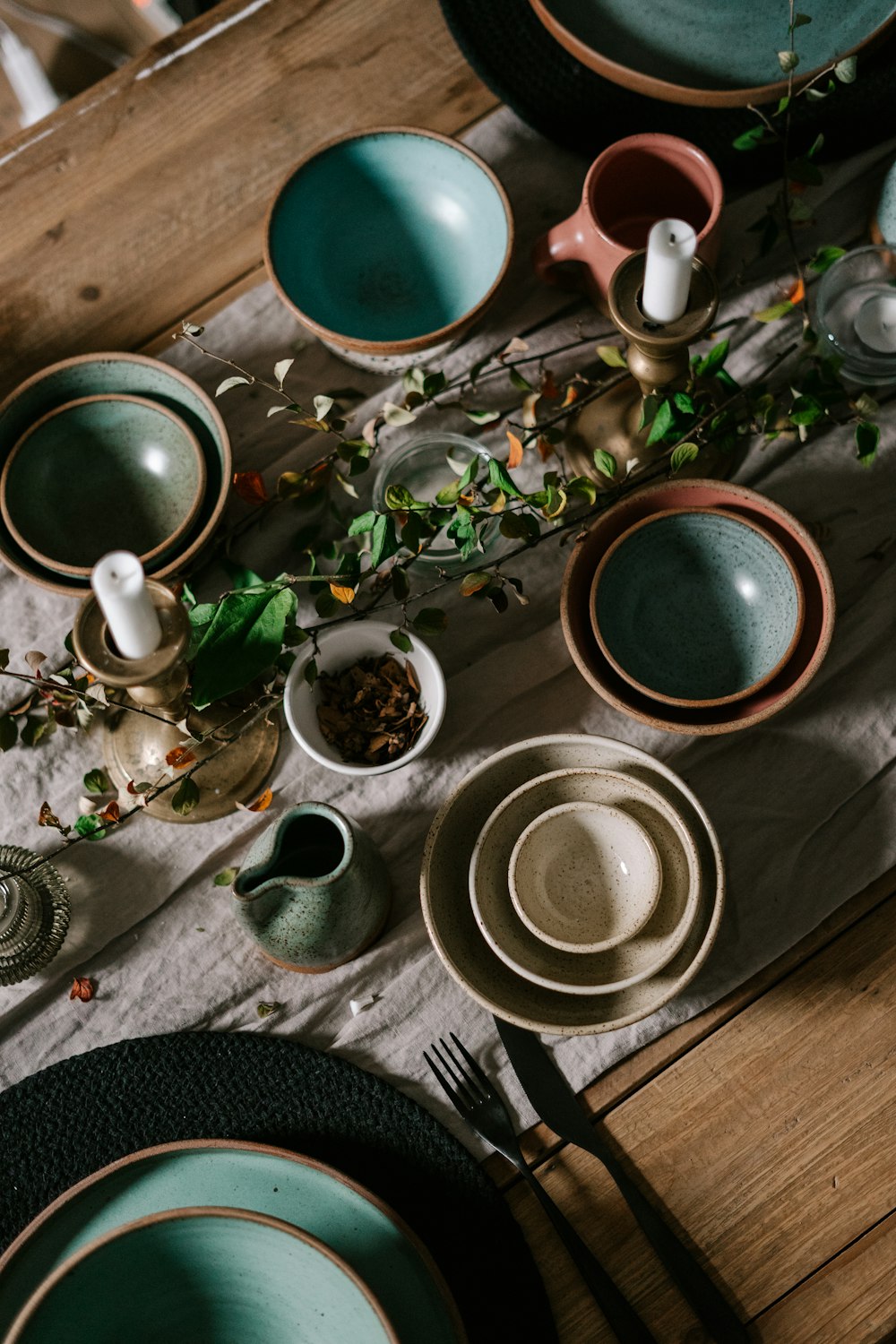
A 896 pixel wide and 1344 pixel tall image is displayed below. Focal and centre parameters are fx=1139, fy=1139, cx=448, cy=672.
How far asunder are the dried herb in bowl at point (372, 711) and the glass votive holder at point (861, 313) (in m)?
0.43

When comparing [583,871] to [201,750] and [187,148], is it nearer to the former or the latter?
[201,750]

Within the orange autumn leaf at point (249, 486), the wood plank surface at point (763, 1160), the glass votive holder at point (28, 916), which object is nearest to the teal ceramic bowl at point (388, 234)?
the orange autumn leaf at point (249, 486)

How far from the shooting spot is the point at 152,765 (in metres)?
0.83

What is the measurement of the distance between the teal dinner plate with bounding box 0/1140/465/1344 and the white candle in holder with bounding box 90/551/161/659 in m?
0.37

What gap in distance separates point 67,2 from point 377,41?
83cm

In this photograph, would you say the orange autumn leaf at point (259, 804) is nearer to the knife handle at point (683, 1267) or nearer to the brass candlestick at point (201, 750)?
the brass candlestick at point (201, 750)

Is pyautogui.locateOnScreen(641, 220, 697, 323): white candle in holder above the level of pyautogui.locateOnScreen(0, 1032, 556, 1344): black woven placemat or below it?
above

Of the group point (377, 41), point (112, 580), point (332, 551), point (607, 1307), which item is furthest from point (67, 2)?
point (607, 1307)

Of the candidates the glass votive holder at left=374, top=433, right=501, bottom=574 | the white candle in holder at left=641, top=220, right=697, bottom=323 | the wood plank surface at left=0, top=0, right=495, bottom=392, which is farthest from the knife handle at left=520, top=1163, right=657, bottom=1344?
the wood plank surface at left=0, top=0, right=495, bottom=392

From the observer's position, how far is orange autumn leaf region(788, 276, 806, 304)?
34.3 inches

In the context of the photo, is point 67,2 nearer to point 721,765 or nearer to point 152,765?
point 152,765

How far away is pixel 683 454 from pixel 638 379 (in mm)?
77

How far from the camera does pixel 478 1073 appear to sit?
794 millimetres

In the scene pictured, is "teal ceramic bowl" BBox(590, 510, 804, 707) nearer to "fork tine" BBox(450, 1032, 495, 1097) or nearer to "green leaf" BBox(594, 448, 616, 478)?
"green leaf" BBox(594, 448, 616, 478)
